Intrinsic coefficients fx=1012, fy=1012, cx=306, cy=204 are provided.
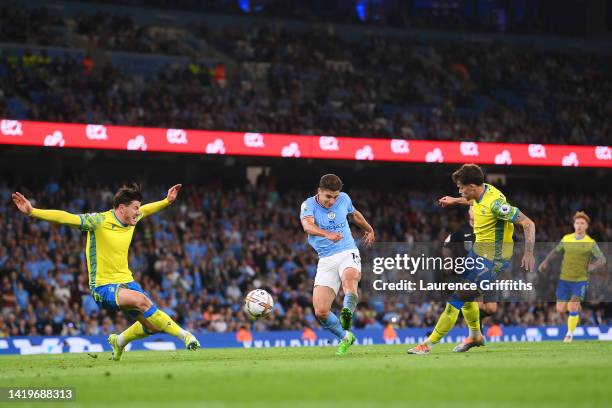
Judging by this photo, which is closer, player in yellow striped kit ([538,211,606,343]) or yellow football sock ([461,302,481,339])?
yellow football sock ([461,302,481,339])

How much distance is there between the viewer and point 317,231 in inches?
532

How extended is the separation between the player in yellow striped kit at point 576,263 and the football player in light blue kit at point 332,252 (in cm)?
627

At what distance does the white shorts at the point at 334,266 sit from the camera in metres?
14.1

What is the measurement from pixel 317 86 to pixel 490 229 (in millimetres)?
24648

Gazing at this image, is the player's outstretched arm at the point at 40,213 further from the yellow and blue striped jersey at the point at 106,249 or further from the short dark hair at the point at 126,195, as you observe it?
the short dark hair at the point at 126,195

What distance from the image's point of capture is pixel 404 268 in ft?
87.1

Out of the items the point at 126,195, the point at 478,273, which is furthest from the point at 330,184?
the point at 126,195

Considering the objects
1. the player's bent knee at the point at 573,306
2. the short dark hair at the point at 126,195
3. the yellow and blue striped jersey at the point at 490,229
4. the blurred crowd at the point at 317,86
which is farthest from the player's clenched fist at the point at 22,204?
the blurred crowd at the point at 317,86

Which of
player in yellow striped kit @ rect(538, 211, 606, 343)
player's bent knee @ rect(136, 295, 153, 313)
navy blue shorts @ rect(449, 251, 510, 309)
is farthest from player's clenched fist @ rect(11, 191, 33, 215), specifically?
player in yellow striped kit @ rect(538, 211, 606, 343)

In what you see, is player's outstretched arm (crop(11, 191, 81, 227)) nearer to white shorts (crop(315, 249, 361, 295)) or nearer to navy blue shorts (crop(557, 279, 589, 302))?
white shorts (crop(315, 249, 361, 295))

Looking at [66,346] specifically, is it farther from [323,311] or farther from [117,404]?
[117,404]

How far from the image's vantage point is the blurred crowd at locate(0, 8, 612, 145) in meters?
31.8

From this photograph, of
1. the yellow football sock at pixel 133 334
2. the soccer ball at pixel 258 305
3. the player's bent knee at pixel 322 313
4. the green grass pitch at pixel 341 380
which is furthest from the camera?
the soccer ball at pixel 258 305

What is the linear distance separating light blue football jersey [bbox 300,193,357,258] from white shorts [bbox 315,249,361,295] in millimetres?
78
